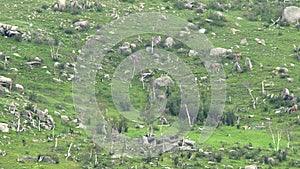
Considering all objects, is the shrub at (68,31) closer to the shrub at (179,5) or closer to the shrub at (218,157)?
the shrub at (179,5)

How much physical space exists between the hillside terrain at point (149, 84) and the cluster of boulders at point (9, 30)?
0.16 meters

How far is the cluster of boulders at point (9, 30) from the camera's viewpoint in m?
145

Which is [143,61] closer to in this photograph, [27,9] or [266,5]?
[27,9]

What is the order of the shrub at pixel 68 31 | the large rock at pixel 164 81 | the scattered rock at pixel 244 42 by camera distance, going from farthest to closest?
the scattered rock at pixel 244 42, the shrub at pixel 68 31, the large rock at pixel 164 81

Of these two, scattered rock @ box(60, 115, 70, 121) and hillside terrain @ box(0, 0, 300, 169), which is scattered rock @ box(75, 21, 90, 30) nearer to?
hillside terrain @ box(0, 0, 300, 169)

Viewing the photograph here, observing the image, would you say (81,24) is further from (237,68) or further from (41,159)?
(41,159)

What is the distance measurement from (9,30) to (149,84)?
17.9 meters

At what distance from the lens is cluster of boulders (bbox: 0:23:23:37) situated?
5694 inches

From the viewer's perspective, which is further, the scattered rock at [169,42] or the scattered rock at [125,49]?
the scattered rock at [169,42]

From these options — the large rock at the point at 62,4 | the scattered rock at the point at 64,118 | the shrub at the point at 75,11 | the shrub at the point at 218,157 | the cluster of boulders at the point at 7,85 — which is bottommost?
the shrub at the point at 218,157

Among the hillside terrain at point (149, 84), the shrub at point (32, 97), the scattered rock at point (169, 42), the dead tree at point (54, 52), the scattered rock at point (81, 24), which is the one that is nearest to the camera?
the hillside terrain at point (149, 84)

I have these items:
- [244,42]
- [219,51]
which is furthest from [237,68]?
[244,42]

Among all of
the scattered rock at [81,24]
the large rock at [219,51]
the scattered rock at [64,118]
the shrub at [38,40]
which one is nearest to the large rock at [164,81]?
the large rock at [219,51]

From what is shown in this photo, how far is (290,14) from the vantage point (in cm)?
16550
